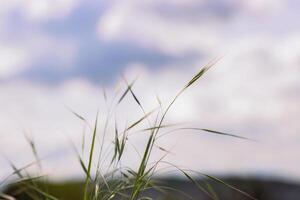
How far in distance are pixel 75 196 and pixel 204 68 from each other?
5886 mm

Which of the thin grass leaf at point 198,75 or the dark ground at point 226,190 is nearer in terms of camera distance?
the thin grass leaf at point 198,75

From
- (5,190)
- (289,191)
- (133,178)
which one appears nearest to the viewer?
(133,178)

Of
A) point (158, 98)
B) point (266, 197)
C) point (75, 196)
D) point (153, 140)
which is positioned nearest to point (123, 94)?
point (158, 98)

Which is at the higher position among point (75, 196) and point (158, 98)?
point (158, 98)

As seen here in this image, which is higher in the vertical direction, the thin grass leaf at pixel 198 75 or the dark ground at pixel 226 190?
the thin grass leaf at pixel 198 75

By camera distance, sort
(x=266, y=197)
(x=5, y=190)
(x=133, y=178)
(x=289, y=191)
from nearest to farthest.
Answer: (x=133, y=178), (x=5, y=190), (x=266, y=197), (x=289, y=191)

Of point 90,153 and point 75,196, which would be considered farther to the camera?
point 75,196

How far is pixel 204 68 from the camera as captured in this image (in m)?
3.27

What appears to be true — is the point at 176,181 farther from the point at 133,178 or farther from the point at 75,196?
the point at 133,178

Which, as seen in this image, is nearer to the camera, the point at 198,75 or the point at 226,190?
the point at 198,75

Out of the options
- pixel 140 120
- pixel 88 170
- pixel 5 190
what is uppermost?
pixel 140 120

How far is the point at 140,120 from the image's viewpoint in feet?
10.8

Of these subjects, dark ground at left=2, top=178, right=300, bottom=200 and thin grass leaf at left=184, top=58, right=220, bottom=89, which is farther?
dark ground at left=2, top=178, right=300, bottom=200

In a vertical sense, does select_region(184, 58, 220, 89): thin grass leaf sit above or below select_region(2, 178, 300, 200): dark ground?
above
